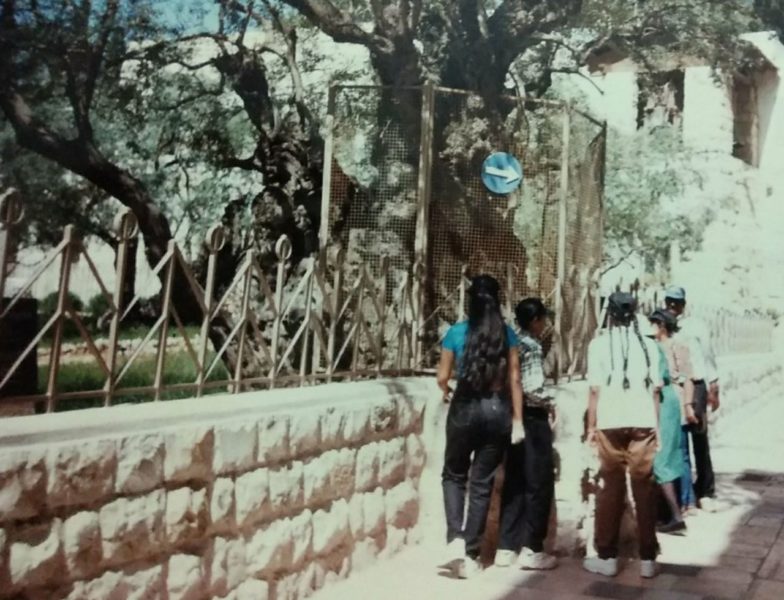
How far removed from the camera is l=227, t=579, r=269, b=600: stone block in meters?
3.30

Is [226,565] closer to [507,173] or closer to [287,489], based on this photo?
[287,489]

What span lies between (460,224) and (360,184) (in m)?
0.80

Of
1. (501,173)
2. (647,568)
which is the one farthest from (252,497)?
(501,173)

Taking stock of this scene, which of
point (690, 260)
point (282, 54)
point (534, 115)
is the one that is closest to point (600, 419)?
A: point (534, 115)

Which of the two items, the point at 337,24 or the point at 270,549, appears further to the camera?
the point at 337,24

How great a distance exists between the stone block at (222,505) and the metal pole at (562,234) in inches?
140

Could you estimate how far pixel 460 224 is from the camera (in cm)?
626

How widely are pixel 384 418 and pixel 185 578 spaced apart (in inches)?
60.5

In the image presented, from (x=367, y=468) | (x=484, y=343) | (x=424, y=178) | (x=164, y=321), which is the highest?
(x=424, y=178)

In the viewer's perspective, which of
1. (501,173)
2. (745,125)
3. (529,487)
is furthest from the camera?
(745,125)

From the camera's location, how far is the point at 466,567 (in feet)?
13.4

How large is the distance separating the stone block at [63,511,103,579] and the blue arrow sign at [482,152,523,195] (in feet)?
15.0

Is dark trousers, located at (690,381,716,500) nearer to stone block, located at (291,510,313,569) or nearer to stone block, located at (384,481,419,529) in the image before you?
stone block, located at (384,481,419,529)

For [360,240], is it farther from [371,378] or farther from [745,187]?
[745,187]
